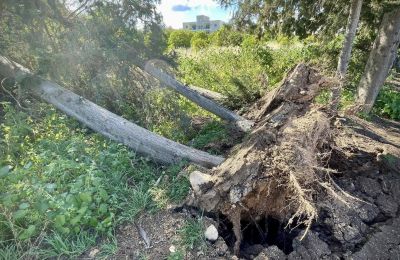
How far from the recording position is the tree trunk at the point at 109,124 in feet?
12.1

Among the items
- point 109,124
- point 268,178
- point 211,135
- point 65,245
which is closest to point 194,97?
point 211,135

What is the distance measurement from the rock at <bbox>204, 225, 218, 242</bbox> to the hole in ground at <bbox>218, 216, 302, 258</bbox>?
0.18 m

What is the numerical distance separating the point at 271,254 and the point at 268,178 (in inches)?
26.3

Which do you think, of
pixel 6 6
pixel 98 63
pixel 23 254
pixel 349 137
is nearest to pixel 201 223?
pixel 23 254

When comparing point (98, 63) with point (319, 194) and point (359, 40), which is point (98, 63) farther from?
point (359, 40)

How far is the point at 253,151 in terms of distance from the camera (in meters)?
2.94

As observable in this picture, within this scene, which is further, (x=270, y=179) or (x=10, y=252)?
(x=270, y=179)

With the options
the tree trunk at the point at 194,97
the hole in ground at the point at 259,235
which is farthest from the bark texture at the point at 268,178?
the tree trunk at the point at 194,97

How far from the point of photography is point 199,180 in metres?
2.91

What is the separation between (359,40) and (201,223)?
243 inches

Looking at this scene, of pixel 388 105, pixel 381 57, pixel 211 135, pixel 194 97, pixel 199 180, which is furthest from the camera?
pixel 388 105

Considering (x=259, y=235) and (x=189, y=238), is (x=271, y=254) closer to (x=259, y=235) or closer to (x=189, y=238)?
(x=259, y=235)

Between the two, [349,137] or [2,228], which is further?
[349,137]

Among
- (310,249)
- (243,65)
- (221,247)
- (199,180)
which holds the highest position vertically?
(243,65)
